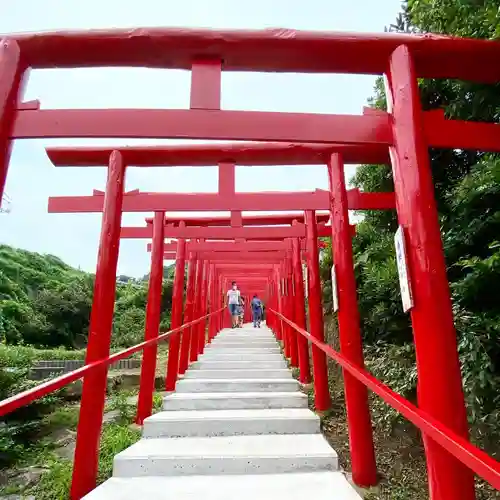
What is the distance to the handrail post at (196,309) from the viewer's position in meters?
8.61

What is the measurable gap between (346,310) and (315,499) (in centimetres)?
154

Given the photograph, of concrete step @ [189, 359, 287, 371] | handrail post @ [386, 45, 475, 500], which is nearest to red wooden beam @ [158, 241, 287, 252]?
concrete step @ [189, 359, 287, 371]

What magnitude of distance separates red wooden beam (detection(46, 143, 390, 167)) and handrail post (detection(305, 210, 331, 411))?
2043 millimetres

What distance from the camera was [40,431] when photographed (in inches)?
272

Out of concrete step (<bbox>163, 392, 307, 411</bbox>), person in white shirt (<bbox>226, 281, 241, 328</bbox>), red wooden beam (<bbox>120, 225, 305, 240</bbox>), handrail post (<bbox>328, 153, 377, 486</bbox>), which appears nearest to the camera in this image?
handrail post (<bbox>328, 153, 377, 486</bbox>)

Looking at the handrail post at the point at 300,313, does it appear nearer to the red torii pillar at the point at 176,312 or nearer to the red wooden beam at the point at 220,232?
the red wooden beam at the point at 220,232

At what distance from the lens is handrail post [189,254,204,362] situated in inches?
339

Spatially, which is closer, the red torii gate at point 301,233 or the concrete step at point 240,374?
the red torii gate at point 301,233

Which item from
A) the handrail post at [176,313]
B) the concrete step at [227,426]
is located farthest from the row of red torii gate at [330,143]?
the handrail post at [176,313]

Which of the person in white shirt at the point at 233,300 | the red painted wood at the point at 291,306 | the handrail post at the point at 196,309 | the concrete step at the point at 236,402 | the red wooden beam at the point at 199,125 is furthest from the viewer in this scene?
the person in white shirt at the point at 233,300

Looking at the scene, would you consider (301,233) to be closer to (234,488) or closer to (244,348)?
(244,348)

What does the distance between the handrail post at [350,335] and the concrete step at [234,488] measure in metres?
0.33

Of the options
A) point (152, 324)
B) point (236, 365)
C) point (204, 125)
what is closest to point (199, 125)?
point (204, 125)

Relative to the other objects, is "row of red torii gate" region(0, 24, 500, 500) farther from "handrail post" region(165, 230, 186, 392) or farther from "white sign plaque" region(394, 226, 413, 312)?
"handrail post" region(165, 230, 186, 392)
